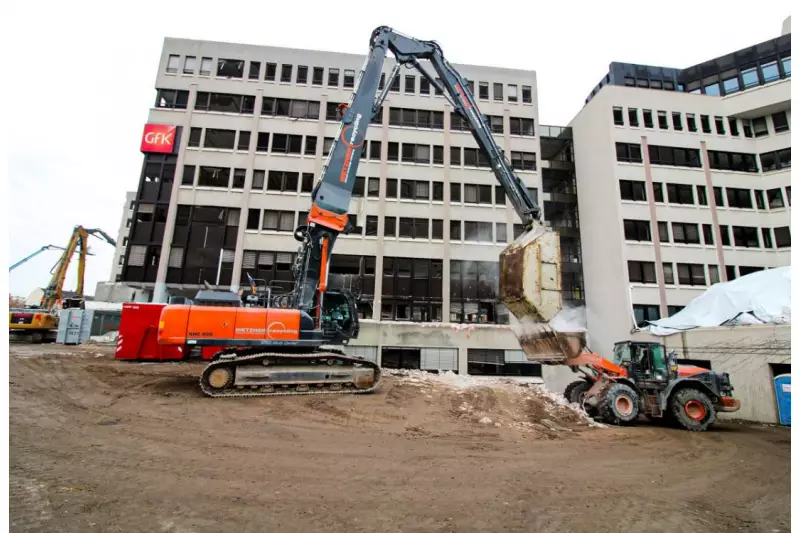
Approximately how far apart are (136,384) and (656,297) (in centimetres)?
3145

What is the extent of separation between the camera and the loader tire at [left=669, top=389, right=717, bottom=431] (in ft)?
37.0

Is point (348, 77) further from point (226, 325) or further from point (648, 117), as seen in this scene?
point (226, 325)

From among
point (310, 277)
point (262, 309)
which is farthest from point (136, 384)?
point (310, 277)

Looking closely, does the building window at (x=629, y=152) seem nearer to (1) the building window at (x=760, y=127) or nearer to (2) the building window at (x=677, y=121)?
(2) the building window at (x=677, y=121)

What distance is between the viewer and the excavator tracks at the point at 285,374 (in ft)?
34.8

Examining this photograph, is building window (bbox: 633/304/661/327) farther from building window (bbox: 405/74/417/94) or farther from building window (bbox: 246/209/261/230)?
building window (bbox: 246/209/261/230)

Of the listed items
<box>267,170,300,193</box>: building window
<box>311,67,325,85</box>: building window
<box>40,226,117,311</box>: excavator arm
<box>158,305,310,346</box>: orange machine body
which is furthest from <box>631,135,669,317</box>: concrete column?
<box>40,226,117,311</box>: excavator arm

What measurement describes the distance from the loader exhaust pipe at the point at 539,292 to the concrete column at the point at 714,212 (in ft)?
82.2

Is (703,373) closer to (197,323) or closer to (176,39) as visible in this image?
(197,323)

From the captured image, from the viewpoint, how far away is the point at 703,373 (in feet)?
39.6

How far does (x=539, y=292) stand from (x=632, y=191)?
967 inches

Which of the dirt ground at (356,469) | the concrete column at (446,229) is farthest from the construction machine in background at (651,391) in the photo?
the concrete column at (446,229)

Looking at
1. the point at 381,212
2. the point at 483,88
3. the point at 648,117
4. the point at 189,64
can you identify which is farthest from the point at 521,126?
the point at 189,64

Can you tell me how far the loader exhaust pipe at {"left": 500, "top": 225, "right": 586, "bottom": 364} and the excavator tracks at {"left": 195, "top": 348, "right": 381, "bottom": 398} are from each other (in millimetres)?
5131
